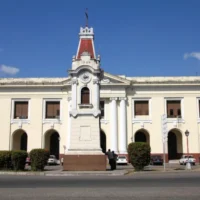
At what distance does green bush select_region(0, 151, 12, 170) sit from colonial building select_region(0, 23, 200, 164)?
20322 millimetres

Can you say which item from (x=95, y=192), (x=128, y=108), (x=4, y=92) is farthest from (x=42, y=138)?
(x=95, y=192)

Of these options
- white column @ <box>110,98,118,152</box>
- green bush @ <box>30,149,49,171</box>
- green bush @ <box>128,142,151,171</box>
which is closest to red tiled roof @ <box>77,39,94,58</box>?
green bush @ <box>128,142,151,171</box>

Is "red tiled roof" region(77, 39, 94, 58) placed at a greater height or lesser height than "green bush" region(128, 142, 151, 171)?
greater

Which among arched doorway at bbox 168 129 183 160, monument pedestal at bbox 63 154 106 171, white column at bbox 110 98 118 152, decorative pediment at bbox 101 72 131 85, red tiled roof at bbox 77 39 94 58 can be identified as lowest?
monument pedestal at bbox 63 154 106 171

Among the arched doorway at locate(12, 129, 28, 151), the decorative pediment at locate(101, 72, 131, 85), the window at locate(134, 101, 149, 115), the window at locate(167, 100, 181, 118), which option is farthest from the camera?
the arched doorway at locate(12, 129, 28, 151)

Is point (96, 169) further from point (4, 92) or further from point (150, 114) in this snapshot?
point (4, 92)

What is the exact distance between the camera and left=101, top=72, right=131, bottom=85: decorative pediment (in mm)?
43719

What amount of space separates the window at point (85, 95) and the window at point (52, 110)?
22.5 metres

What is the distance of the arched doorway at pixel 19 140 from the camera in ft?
152

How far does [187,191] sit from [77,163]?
11.3 metres

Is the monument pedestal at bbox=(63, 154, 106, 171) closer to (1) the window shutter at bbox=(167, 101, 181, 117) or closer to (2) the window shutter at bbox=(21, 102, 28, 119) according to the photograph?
(1) the window shutter at bbox=(167, 101, 181, 117)

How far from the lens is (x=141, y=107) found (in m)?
45.3

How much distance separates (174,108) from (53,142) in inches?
686

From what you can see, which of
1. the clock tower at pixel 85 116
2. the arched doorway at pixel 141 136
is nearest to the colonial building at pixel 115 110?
the arched doorway at pixel 141 136
